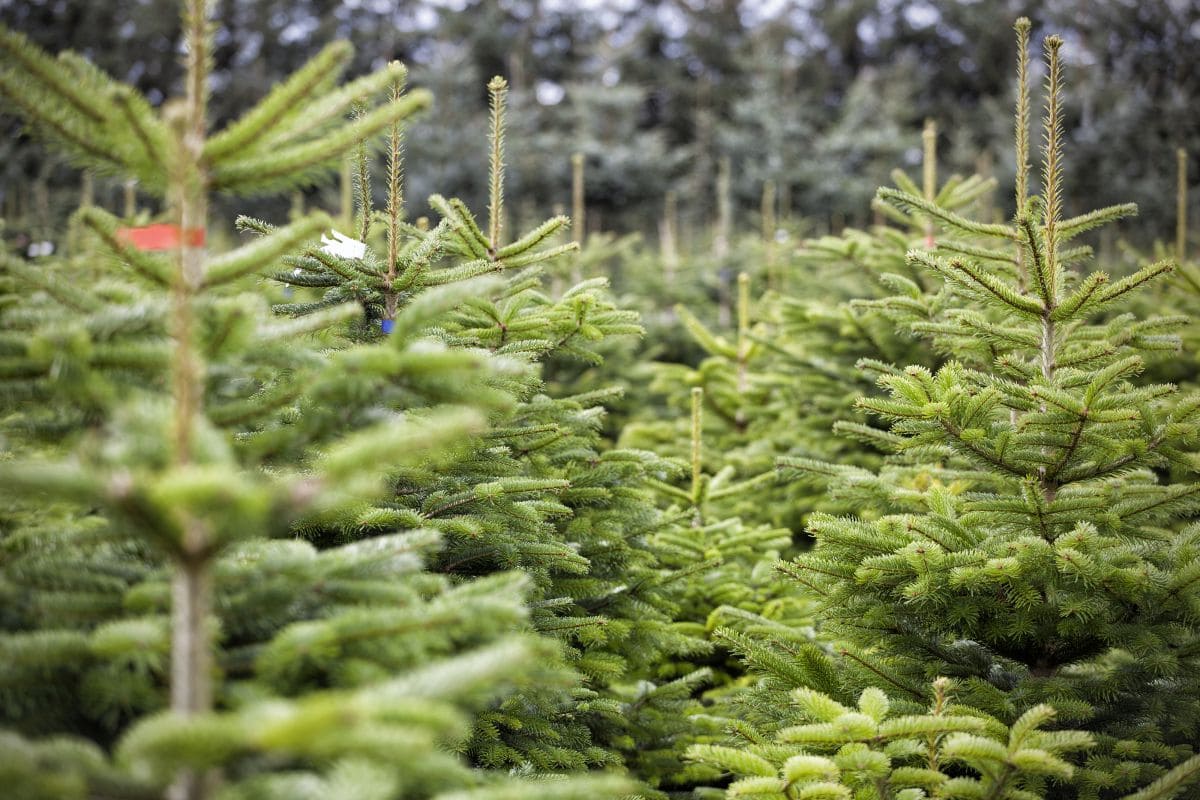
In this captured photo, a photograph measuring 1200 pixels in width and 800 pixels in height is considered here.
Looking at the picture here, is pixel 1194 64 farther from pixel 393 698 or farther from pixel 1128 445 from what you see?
pixel 393 698

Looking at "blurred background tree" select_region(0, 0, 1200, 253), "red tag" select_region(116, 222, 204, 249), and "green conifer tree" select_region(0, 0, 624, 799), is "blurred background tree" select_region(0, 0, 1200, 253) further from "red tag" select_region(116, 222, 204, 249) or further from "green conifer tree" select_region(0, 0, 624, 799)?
"green conifer tree" select_region(0, 0, 624, 799)

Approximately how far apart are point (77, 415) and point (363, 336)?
1371 millimetres

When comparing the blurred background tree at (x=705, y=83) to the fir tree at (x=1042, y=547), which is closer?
the fir tree at (x=1042, y=547)

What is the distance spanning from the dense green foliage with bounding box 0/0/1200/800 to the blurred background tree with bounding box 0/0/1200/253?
13.6 metres

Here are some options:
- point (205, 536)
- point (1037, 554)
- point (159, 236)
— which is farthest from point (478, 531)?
point (159, 236)

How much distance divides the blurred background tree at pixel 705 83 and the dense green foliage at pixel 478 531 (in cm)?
1363

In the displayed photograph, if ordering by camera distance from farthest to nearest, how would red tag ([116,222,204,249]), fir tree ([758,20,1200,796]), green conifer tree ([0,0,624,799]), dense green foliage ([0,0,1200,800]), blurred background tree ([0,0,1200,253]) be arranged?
blurred background tree ([0,0,1200,253]), fir tree ([758,20,1200,796]), red tag ([116,222,204,249]), dense green foliage ([0,0,1200,800]), green conifer tree ([0,0,624,799])

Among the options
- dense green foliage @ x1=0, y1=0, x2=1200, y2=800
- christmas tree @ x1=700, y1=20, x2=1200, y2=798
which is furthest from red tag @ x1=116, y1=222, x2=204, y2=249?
christmas tree @ x1=700, y1=20, x2=1200, y2=798

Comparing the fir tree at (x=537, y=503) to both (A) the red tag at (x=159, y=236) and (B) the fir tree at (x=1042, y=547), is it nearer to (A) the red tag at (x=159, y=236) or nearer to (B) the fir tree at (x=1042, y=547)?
(A) the red tag at (x=159, y=236)

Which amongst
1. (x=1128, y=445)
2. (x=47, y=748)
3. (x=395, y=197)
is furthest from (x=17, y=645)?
(x=1128, y=445)

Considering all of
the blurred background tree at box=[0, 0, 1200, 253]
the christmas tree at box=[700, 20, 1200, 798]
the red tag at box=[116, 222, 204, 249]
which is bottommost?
the christmas tree at box=[700, 20, 1200, 798]

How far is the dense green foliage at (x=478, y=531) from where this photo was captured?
50.6 inches

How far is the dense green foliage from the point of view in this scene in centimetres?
128

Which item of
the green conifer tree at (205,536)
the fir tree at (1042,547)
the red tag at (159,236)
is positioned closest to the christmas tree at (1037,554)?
the fir tree at (1042,547)
